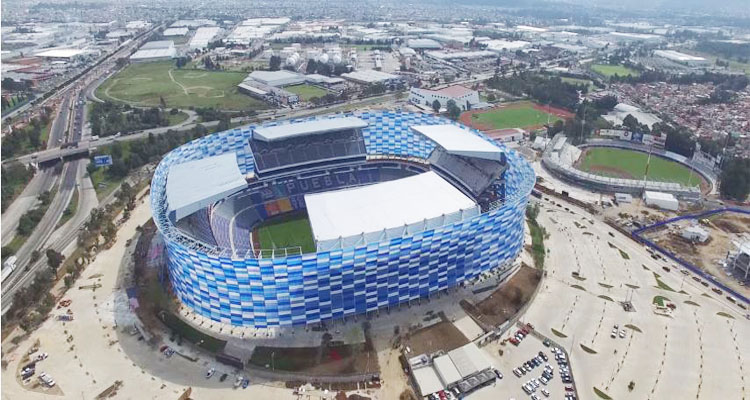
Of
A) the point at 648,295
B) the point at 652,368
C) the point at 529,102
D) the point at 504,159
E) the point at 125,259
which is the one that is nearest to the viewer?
the point at 652,368

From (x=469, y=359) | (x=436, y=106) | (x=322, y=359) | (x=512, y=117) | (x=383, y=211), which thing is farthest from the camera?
(x=436, y=106)

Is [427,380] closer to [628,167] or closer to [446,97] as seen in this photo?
[628,167]

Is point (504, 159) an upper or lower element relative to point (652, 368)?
upper

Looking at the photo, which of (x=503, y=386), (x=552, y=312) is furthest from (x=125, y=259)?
(x=552, y=312)

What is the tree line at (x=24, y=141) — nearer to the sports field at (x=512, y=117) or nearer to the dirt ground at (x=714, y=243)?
the sports field at (x=512, y=117)

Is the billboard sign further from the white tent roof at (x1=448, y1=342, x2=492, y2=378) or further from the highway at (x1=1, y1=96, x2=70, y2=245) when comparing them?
the white tent roof at (x1=448, y1=342, x2=492, y2=378)

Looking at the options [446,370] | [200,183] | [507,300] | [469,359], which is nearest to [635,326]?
[507,300]

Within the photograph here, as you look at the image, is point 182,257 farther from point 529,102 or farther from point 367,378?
point 529,102
